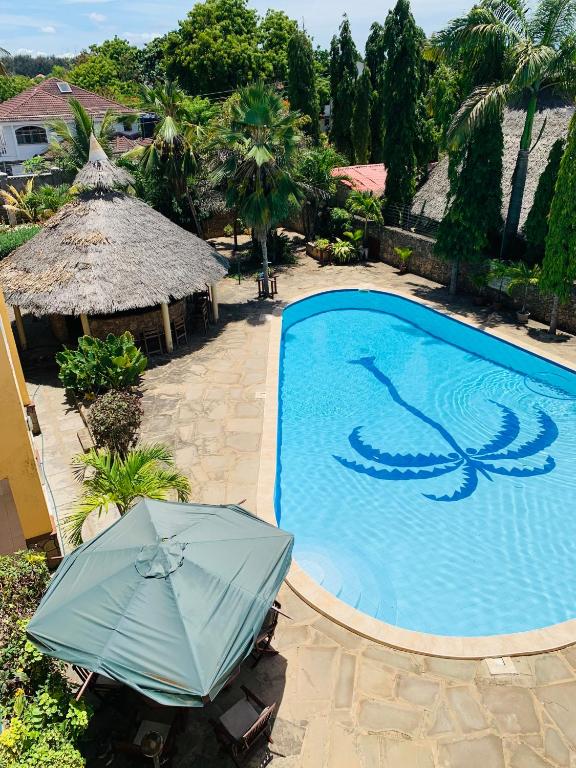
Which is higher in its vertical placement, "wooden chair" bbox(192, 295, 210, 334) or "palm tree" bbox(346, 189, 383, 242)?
"palm tree" bbox(346, 189, 383, 242)

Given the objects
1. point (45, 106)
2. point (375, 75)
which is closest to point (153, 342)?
point (375, 75)

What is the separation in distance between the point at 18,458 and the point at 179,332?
32.6ft

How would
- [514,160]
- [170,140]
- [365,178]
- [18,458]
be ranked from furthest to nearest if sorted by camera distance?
[365,178] < [514,160] < [170,140] < [18,458]

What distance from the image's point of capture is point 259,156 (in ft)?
59.2

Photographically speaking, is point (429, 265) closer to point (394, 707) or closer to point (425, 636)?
point (425, 636)

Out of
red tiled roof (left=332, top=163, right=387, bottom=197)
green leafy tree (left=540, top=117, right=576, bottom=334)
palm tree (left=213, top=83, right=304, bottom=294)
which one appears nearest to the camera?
green leafy tree (left=540, top=117, right=576, bottom=334)

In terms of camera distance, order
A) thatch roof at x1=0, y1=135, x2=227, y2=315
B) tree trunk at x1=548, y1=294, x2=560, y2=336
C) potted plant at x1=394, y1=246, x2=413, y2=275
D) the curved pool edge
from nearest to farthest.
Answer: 1. the curved pool edge
2. thatch roof at x1=0, y1=135, x2=227, y2=315
3. tree trunk at x1=548, y1=294, x2=560, y2=336
4. potted plant at x1=394, y1=246, x2=413, y2=275

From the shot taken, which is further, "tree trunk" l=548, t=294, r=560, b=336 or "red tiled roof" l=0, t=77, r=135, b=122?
"red tiled roof" l=0, t=77, r=135, b=122

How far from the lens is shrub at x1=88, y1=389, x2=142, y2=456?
11.4m

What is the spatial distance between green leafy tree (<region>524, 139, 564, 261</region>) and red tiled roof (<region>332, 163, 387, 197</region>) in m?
9.28

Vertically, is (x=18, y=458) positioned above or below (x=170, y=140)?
below

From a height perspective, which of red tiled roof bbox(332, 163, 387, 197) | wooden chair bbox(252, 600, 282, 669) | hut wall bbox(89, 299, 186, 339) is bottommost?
wooden chair bbox(252, 600, 282, 669)

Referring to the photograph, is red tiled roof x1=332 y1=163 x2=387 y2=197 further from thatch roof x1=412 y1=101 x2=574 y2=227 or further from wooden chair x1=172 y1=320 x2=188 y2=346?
wooden chair x1=172 y1=320 x2=188 y2=346

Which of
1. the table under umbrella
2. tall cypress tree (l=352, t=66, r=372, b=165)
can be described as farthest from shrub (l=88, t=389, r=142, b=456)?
tall cypress tree (l=352, t=66, r=372, b=165)
